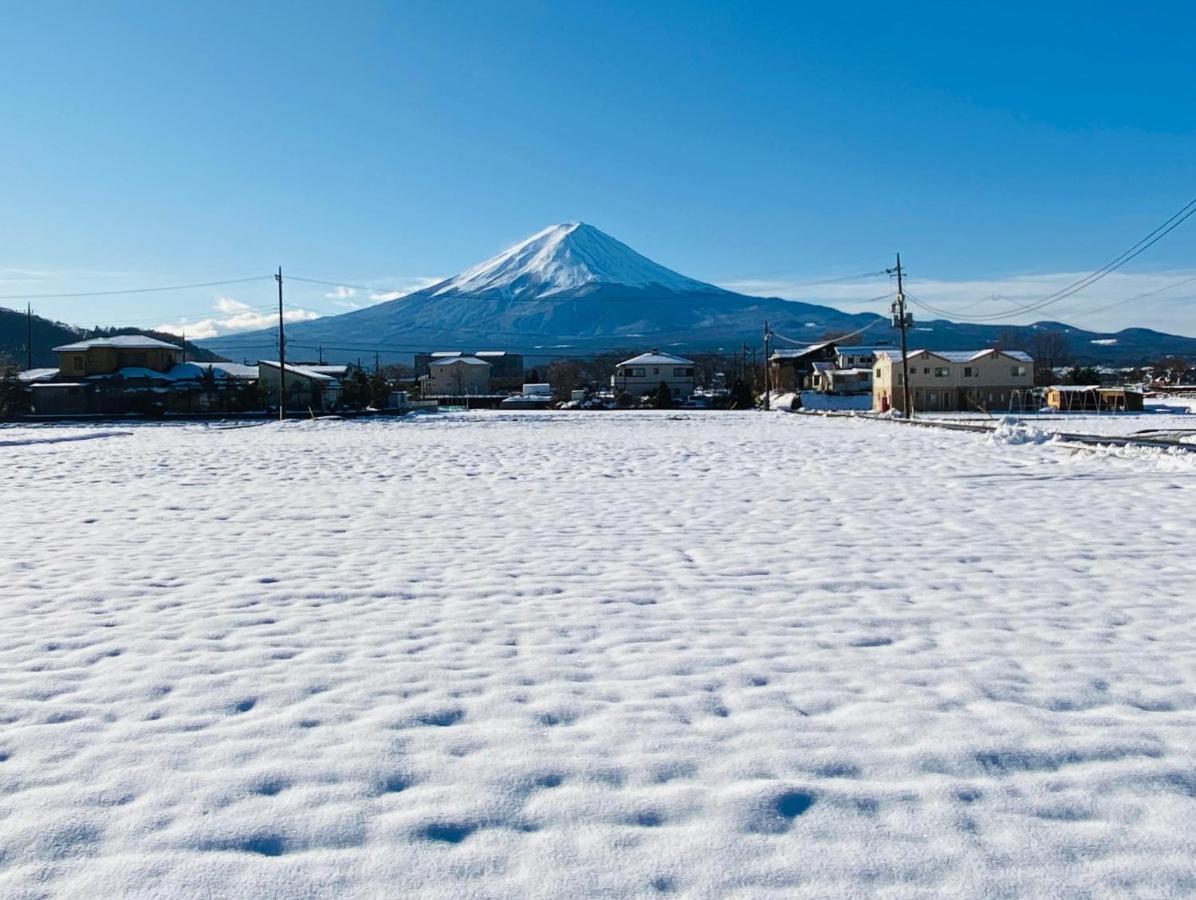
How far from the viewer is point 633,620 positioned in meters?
4.72

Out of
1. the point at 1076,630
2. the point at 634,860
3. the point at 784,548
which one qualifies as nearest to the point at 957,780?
the point at 634,860

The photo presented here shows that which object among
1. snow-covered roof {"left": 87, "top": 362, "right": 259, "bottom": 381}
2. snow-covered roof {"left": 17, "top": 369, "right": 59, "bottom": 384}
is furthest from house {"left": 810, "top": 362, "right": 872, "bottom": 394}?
snow-covered roof {"left": 17, "top": 369, "right": 59, "bottom": 384}

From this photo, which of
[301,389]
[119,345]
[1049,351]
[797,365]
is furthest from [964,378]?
[1049,351]

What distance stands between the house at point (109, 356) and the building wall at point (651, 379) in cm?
3921

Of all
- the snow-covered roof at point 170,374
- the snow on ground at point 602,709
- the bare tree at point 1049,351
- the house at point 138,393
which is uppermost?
the bare tree at point 1049,351

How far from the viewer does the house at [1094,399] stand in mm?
46531

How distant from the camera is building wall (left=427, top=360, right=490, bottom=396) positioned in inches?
3506

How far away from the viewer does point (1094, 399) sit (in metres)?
49.5

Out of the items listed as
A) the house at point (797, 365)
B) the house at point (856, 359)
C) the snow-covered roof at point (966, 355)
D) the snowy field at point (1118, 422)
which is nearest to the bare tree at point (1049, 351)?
the house at point (797, 365)

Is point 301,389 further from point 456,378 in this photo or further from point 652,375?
point 652,375

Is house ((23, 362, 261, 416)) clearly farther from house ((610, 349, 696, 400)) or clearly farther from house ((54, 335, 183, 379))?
house ((610, 349, 696, 400))

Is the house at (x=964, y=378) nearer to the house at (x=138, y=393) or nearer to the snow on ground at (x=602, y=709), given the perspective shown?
the house at (x=138, y=393)

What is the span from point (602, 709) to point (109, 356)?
57.2 meters

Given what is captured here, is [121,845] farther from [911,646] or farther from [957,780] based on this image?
[911,646]
